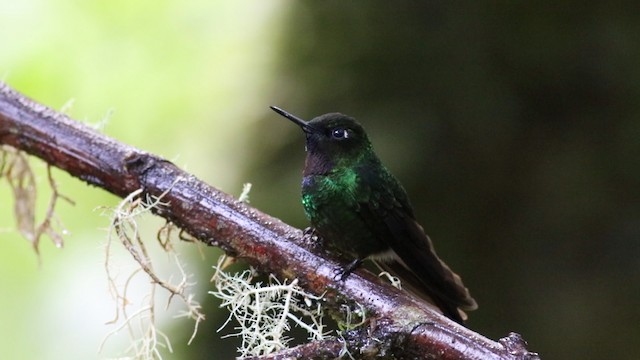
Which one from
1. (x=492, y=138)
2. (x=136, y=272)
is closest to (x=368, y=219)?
(x=136, y=272)

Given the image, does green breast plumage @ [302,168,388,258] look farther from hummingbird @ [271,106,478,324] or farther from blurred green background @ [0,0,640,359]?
blurred green background @ [0,0,640,359]

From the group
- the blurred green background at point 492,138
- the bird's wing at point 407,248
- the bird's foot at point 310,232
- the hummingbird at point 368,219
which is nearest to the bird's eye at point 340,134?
the hummingbird at point 368,219

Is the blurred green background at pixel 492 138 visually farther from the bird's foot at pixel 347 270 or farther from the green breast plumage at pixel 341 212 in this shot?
the bird's foot at pixel 347 270

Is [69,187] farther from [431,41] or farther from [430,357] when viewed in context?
[430,357]

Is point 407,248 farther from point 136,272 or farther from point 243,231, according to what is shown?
point 136,272

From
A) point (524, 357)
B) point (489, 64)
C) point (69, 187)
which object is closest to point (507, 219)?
point (489, 64)

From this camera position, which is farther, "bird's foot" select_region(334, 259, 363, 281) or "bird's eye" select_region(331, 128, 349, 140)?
"bird's eye" select_region(331, 128, 349, 140)

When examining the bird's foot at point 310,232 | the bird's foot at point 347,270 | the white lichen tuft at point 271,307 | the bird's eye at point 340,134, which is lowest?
the white lichen tuft at point 271,307

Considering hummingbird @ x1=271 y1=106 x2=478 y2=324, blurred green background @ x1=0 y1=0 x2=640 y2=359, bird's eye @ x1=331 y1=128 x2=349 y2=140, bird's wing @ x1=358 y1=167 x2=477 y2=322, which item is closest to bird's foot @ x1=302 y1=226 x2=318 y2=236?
hummingbird @ x1=271 y1=106 x2=478 y2=324
